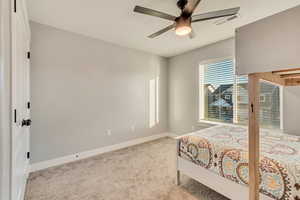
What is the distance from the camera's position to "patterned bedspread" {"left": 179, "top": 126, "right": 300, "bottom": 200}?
45.8 inches

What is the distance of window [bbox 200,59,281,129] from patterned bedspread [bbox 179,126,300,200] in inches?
36.3

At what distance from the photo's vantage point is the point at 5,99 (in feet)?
3.02

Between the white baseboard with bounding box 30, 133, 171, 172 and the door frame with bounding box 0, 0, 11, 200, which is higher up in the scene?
the door frame with bounding box 0, 0, 11, 200

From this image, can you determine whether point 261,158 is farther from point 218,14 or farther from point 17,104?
point 17,104

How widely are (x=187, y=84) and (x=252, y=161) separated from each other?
3.28 meters

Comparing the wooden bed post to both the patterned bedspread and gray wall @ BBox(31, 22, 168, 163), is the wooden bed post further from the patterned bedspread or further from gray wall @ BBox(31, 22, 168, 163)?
gray wall @ BBox(31, 22, 168, 163)

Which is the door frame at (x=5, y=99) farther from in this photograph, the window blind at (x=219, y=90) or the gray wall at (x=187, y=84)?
the window blind at (x=219, y=90)

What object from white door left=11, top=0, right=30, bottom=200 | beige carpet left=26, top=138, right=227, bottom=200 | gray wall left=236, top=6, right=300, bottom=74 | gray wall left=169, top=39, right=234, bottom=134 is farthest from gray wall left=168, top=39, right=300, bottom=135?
white door left=11, top=0, right=30, bottom=200

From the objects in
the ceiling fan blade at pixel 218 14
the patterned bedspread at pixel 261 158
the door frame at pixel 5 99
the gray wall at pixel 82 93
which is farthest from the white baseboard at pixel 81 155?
the ceiling fan blade at pixel 218 14

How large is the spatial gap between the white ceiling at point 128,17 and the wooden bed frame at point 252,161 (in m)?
1.39

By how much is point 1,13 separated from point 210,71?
12.2 feet

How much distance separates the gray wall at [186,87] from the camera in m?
3.59

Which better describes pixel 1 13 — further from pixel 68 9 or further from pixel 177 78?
pixel 177 78

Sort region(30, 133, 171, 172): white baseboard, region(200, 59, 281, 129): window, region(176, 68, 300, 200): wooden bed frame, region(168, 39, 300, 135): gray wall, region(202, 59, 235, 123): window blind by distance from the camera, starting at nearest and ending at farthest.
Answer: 1. region(176, 68, 300, 200): wooden bed frame
2. region(30, 133, 171, 172): white baseboard
3. region(200, 59, 281, 129): window
4. region(202, 59, 235, 123): window blind
5. region(168, 39, 300, 135): gray wall
